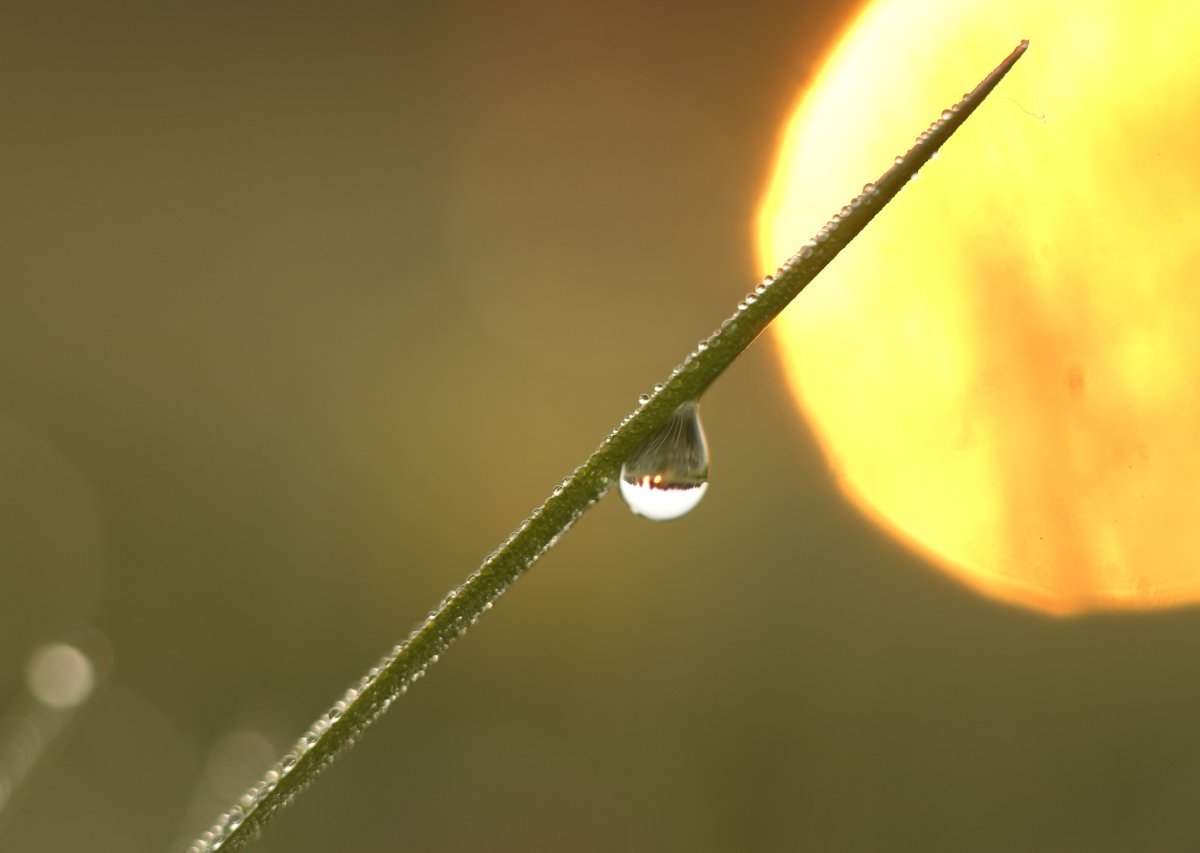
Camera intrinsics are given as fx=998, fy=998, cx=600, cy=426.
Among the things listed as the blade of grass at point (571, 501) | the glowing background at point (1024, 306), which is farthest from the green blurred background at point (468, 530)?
the blade of grass at point (571, 501)

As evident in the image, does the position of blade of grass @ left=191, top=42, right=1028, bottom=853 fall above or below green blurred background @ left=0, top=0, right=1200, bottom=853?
below

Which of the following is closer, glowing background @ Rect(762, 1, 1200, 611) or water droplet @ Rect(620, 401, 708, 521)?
water droplet @ Rect(620, 401, 708, 521)

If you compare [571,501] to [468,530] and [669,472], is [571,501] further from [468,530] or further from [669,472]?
[468,530]

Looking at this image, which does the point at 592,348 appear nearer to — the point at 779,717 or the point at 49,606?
the point at 779,717

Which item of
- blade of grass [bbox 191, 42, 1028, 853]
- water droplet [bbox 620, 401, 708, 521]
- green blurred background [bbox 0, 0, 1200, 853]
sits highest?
green blurred background [bbox 0, 0, 1200, 853]

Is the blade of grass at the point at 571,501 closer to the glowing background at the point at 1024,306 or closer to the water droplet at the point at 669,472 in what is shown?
the water droplet at the point at 669,472

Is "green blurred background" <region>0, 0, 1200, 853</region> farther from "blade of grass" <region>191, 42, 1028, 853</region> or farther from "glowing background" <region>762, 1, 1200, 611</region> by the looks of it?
"blade of grass" <region>191, 42, 1028, 853</region>

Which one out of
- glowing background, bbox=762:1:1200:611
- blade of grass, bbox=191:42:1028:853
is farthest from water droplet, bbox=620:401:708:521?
glowing background, bbox=762:1:1200:611
